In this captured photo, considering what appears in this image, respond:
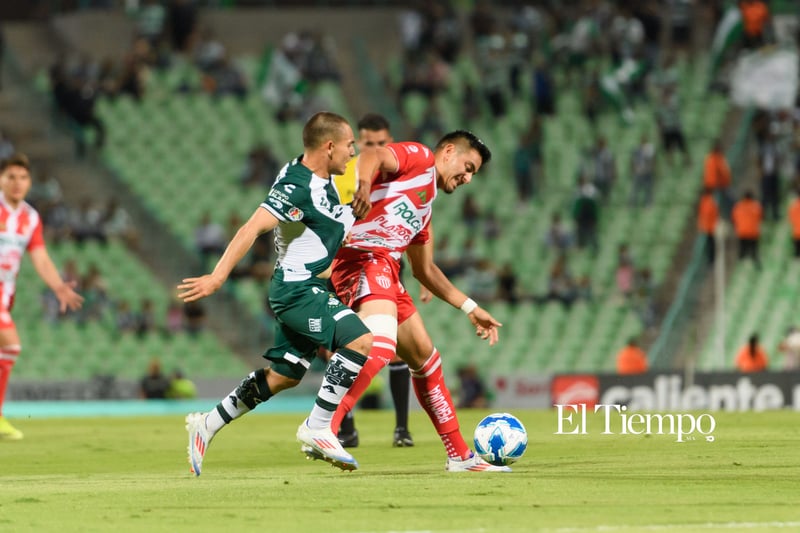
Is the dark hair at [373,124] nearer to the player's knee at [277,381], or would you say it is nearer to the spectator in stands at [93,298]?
the player's knee at [277,381]

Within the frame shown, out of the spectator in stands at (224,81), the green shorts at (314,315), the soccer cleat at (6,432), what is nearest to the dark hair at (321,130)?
the green shorts at (314,315)

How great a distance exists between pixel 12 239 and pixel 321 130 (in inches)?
271

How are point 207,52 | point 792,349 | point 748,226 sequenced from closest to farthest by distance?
point 792,349 → point 748,226 → point 207,52

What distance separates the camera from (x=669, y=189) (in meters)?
32.6

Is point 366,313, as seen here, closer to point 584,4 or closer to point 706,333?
point 706,333

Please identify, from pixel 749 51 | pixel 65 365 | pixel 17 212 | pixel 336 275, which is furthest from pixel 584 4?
pixel 336 275

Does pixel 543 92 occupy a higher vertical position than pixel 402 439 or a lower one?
higher

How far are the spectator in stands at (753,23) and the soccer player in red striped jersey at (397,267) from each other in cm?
2462

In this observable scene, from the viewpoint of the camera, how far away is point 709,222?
2998cm

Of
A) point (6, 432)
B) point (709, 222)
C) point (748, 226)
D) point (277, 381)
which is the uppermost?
point (277, 381)

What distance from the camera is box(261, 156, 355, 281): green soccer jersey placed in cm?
1048

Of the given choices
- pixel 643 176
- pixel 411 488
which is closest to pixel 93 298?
pixel 643 176

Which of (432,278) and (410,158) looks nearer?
(410,158)

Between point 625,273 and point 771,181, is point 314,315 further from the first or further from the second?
point 771,181
